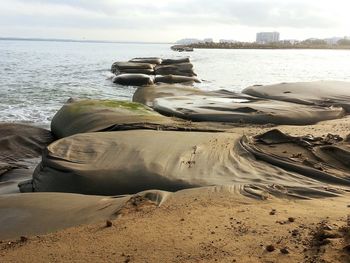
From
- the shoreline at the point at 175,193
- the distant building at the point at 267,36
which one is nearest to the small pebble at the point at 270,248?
the shoreline at the point at 175,193

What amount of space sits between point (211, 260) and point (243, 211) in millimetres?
747

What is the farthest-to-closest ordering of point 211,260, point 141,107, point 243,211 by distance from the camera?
point 141,107, point 243,211, point 211,260

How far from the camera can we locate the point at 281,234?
2.46 metres

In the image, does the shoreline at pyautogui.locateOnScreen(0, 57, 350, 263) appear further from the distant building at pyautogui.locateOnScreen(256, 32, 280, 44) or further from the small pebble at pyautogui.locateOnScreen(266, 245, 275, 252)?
the distant building at pyautogui.locateOnScreen(256, 32, 280, 44)

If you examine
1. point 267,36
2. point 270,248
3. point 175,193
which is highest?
point 270,248

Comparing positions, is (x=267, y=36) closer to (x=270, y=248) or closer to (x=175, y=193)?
(x=175, y=193)

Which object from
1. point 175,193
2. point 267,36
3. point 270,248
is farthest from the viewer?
point 267,36

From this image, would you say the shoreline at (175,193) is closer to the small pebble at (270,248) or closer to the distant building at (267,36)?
the small pebble at (270,248)

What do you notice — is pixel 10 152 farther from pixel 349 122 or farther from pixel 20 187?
pixel 349 122

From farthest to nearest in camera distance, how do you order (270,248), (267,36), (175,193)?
(267,36) < (175,193) < (270,248)

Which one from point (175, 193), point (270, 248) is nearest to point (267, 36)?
point (175, 193)

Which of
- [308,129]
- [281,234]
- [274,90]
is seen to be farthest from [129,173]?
[274,90]

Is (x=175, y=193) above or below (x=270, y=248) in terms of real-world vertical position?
below

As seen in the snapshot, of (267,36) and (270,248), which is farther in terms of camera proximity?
(267,36)
